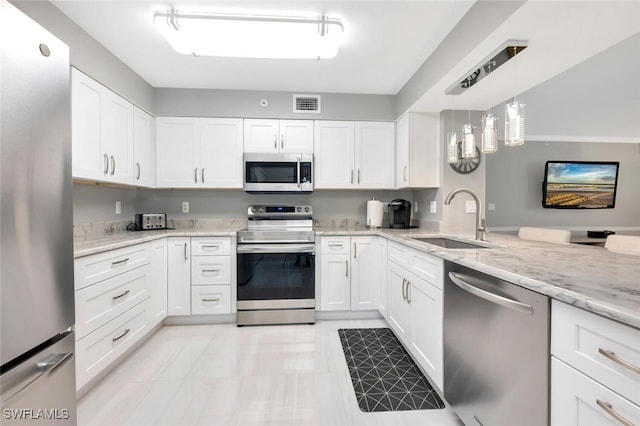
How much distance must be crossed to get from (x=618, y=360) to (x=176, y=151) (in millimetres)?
3297

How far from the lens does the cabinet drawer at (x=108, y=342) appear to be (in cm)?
158

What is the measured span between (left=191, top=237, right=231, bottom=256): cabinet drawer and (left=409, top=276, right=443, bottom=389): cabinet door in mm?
1685

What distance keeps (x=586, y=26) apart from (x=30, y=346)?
8.44 feet

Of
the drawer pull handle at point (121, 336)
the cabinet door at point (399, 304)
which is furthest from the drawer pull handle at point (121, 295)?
the cabinet door at point (399, 304)

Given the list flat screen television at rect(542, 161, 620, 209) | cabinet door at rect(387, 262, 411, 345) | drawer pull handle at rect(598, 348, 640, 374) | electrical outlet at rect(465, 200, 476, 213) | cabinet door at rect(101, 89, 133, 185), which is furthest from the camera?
flat screen television at rect(542, 161, 620, 209)

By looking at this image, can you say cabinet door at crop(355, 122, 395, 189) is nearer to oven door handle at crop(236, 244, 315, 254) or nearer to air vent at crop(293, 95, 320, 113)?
air vent at crop(293, 95, 320, 113)

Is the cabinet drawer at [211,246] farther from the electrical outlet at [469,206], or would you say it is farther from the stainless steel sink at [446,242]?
the electrical outlet at [469,206]

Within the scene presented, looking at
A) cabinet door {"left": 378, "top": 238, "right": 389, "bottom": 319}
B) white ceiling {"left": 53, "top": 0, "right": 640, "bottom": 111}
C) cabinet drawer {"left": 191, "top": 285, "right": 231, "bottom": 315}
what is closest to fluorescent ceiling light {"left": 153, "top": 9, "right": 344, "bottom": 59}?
white ceiling {"left": 53, "top": 0, "right": 640, "bottom": 111}

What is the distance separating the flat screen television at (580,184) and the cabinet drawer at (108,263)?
5.78 meters

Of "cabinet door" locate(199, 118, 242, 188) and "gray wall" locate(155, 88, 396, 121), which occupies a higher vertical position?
"gray wall" locate(155, 88, 396, 121)

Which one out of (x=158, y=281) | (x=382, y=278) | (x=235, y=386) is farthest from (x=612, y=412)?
(x=158, y=281)

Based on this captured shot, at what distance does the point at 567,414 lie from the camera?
0.80m

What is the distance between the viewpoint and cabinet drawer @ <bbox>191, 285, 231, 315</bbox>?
2.62m

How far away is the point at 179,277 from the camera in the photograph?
2594 mm
